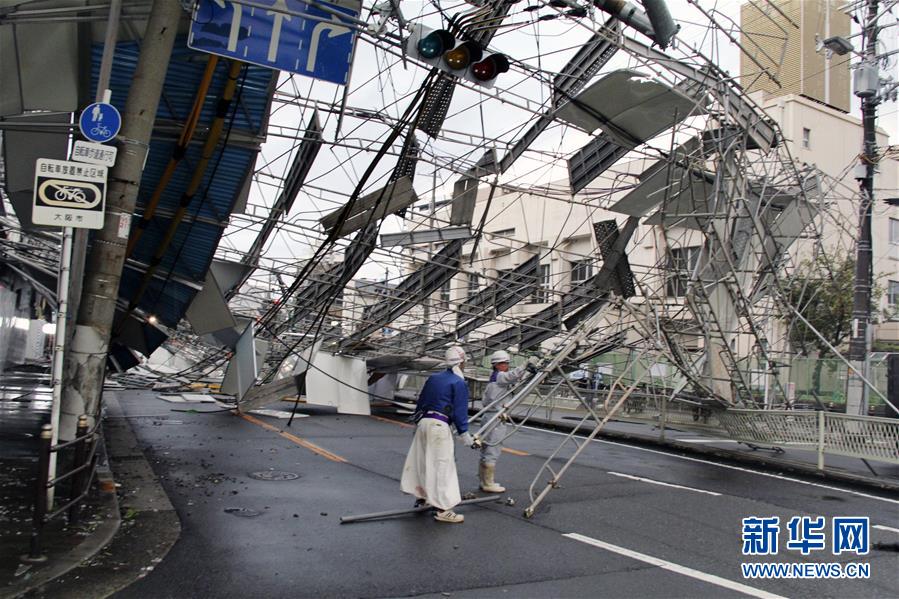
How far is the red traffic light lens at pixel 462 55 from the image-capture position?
27.8 ft

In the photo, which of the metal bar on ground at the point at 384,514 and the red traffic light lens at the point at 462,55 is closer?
the metal bar on ground at the point at 384,514

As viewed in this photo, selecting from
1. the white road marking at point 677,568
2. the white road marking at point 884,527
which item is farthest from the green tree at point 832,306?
the white road marking at point 677,568

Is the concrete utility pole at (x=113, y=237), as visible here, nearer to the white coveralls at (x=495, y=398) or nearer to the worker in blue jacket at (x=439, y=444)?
the worker in blue jacket at (x=439, y=444)

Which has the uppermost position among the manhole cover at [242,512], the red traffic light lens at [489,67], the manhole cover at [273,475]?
the red traffic light lens at [489,67]

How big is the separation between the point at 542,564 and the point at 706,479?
6.18 meters

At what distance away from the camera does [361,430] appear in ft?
55.2

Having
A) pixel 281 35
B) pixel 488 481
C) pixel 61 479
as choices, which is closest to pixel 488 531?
pixel 488 481

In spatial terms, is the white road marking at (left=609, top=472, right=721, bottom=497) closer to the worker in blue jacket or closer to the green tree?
the worker in blue jacket

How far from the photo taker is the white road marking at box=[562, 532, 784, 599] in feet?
18.8

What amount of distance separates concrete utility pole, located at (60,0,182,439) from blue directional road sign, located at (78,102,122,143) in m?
1.07

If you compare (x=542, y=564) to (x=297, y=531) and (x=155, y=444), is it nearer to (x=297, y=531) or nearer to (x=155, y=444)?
(x=297, y=531)

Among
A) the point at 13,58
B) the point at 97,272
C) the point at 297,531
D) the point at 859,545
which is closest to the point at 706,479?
the point at 859,545

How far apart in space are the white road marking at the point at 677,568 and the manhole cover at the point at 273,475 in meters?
4.52

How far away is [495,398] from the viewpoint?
9.52m
